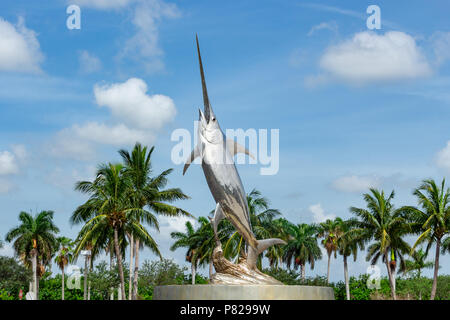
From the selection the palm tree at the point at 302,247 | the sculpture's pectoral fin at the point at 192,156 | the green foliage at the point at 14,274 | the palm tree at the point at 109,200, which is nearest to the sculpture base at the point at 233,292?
→ the sculpture's pectoral fin at the point at 192,156

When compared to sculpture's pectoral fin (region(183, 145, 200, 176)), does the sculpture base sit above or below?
below

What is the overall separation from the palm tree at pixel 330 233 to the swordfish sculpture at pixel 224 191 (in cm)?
4211

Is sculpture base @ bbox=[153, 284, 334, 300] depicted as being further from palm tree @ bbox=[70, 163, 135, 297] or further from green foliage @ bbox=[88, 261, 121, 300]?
green foliage @ bbox=[88, 261, 121, 300]

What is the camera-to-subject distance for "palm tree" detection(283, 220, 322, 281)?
59.6 metres

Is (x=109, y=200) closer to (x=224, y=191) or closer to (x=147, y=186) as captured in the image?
(x=147, y=186)

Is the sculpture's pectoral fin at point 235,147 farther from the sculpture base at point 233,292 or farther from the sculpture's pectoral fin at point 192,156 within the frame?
the sculpture base at point 233,292

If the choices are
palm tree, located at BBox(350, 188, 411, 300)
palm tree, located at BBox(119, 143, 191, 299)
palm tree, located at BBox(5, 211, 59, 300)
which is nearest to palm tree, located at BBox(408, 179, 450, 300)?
palm tree, located at BBox(350, 188, 411, 300)

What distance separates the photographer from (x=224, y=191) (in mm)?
18672

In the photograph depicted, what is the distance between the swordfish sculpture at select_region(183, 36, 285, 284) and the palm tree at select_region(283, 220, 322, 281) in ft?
132

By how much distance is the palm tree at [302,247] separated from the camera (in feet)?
195

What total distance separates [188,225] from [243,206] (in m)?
36.2

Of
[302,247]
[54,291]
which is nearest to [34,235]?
[54,291]

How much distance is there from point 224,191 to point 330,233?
43488 millimetres
